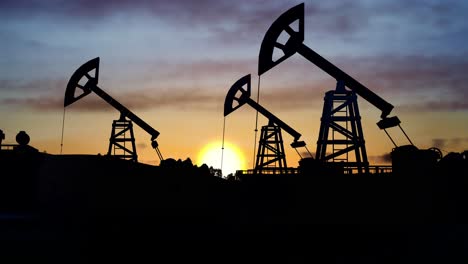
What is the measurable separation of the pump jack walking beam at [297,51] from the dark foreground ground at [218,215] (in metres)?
4.59

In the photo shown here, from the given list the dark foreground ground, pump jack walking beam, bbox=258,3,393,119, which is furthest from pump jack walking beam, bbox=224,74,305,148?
pump jack walking beam, bbox=258,3,393,119

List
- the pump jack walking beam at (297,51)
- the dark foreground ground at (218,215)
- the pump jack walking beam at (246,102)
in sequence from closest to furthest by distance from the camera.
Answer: the dark foreground ground at (218,215), the pump jack walking beam at (297,51), the pump jack walking beam at (246,102)

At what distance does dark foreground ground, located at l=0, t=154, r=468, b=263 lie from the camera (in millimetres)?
18947

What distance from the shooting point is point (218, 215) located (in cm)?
3831

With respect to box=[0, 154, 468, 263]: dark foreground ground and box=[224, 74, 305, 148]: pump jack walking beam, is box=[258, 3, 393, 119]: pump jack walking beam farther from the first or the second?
box=[224, 74, 305, 148]: pump jack walking beam

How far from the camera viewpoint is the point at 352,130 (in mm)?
30922

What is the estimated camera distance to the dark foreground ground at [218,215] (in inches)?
746

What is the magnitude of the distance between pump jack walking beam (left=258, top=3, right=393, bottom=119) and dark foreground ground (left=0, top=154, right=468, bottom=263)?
4591 mm

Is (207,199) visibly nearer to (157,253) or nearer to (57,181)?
(57,181)

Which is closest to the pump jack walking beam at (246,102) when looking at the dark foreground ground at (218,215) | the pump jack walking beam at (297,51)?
the dark foreground ground at (218,215)

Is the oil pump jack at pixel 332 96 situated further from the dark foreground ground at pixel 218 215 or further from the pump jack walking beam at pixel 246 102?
the pump jack walking beam at pixel 246 102

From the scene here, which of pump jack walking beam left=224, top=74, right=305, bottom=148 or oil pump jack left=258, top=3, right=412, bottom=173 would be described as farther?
pump jack walking beam left=224, top=74, right=305, bottom=148

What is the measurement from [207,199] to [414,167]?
1741cm

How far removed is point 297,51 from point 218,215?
13.5 metres
